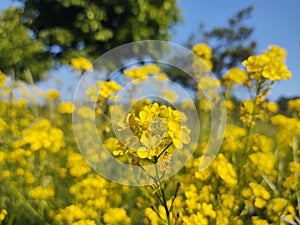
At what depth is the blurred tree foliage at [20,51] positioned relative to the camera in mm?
10812

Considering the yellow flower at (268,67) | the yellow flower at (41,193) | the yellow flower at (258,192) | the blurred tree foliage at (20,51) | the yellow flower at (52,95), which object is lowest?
the yellow flower at (41,193)

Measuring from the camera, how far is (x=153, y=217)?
1.82 metres

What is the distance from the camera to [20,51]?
10.9 m

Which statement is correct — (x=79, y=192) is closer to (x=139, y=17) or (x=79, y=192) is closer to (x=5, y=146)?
(x=5, y=146)

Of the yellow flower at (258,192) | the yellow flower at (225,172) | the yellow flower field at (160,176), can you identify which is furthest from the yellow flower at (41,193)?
the yellow flower at (258,192)

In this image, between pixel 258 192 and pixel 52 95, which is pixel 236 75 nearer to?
pixel 258 192

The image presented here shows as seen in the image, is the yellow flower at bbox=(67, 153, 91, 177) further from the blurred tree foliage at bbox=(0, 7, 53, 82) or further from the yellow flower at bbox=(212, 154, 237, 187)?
the blurred tree foliage at bbox=(0, 7, 53, 82)

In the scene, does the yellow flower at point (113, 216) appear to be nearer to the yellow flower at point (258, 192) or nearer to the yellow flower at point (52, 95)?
the yellow flower at point (258, 192)

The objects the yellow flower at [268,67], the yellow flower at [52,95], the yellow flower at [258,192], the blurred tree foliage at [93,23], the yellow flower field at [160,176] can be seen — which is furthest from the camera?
the blurred tree foliage at [93,23]

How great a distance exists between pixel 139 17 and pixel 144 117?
9.94 metres

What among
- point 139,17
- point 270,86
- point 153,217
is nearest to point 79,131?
point 153,217

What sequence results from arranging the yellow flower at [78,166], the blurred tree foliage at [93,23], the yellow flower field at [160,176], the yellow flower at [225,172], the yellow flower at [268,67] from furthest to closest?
the blurred tree foliage at [93,23] → the yellow flower at [78,166] → the yellow flower at [225,172] → the yellow flower at [268,67] → the yellow flower field at [160,176]

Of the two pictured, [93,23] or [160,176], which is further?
[93,23]

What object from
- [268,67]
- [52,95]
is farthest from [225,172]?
[52,95]
